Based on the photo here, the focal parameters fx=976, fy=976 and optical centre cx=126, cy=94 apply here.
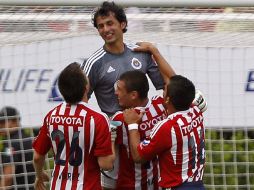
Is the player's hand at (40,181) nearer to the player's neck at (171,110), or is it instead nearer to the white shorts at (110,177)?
the white shorts at (110,177)

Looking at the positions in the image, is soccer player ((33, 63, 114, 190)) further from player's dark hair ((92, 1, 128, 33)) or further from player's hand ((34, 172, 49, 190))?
player's dark hair ((92, 1, 128, 33))

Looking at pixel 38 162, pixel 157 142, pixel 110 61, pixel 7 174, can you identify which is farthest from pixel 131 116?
pixel 7 174

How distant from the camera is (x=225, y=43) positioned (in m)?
7.97

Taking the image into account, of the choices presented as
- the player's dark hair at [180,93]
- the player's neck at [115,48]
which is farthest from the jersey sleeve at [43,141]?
the player's dark hair at [180,93]

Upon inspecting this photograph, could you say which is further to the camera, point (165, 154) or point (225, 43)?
point (225, 43)

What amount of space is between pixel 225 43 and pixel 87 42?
44.4 inches

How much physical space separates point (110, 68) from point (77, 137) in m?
0.65

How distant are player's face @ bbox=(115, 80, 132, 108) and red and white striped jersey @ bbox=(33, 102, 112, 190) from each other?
0.30 m

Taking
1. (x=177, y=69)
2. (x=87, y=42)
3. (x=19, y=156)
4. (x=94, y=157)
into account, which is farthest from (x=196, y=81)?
(x=94, y=157)

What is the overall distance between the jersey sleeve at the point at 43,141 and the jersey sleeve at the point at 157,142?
1.98ft

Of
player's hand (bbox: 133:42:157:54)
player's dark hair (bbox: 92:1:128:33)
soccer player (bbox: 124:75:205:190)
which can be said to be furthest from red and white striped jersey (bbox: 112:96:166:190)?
player's dark hair (bbox: 92:1:128:33)

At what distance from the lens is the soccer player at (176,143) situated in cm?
617

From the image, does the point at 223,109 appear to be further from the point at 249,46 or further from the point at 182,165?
the point at 182,165

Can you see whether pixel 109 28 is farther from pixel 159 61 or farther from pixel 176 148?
pixel 176 148
